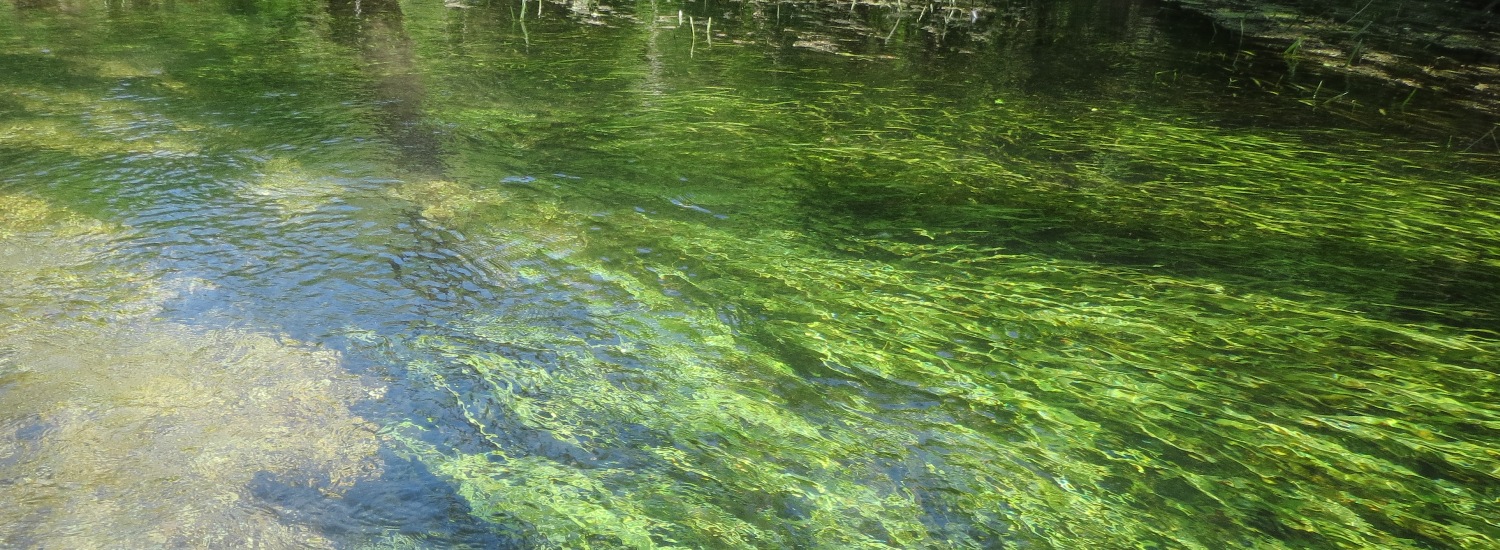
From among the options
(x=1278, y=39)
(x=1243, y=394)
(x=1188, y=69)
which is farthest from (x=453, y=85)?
(x=1278, y=39)

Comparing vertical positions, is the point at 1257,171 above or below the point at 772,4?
below

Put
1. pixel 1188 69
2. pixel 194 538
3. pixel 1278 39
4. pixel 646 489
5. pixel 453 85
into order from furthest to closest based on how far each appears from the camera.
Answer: pixel 1278 39, pixel 1188 69, pixel 453 85, pixel 646 489, pixel 194 538

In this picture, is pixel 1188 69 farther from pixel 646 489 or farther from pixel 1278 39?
pixel 646 489

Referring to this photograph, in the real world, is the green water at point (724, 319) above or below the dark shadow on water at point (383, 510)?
above

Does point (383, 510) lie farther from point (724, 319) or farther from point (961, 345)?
point (961, 345)

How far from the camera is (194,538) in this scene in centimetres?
155

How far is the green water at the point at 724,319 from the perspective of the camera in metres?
1.71

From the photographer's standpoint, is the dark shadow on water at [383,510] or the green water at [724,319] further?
the green water at [724,319]

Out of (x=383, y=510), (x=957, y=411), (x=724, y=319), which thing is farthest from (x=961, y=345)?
(x=383, y=510)

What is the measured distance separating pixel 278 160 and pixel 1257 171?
11.9 feet

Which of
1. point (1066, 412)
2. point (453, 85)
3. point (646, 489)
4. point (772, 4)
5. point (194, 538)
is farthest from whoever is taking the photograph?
point (772, 4)

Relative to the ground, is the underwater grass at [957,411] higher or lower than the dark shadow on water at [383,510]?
higher

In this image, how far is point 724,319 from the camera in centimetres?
239

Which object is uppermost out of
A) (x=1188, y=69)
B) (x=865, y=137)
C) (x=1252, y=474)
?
(x=1188, y=69)
